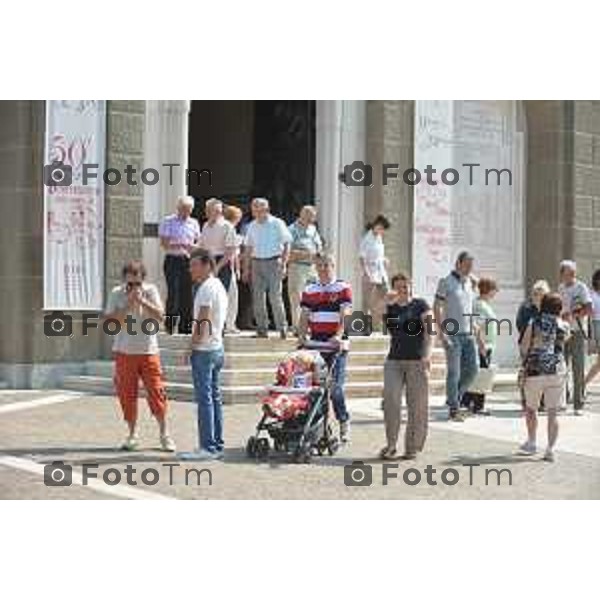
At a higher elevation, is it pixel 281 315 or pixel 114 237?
pixel 114 237

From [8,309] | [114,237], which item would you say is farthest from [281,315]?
[8,309]

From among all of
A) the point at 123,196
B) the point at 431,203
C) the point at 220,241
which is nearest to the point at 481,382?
the point at 220,241

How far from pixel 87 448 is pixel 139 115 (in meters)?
5.78

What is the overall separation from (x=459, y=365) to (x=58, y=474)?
16.1ft

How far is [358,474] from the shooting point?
8.86m

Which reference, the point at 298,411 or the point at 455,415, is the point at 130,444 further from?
the point at 455,415

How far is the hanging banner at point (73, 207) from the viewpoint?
13.8m

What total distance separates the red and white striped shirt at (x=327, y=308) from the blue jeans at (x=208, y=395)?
1.00 m

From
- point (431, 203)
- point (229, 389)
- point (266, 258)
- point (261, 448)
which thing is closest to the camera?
point (261, 448)

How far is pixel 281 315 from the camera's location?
13.5 metres

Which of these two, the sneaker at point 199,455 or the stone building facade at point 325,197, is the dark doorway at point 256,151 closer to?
the stone building facade at point 325,197

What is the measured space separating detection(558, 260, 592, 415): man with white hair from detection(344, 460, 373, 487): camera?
438 centimetres

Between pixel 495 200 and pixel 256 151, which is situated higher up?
pixel 256 151
